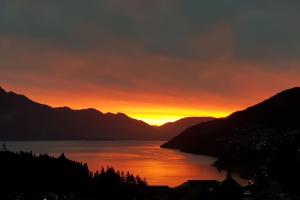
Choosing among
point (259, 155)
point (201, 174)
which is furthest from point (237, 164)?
point (201, 174)

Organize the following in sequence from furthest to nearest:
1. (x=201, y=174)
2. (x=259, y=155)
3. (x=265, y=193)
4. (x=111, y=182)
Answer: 1. (x=259, y=155)
2. (x=201, y=174)
3. (x=111, y=182)
4. (x=265, y=193)

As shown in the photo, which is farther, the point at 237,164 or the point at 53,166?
the point at 237,164

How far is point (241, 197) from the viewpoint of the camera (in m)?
65.6

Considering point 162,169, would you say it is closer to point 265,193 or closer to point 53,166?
point 53,166

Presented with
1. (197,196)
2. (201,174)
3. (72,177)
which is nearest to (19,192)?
(72,177)

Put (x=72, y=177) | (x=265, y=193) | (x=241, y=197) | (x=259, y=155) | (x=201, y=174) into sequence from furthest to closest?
(x=259, y=155) → (x=201, y=174) → (x=72, y=177) → (x=265, y=193) → (x=241, y=197)

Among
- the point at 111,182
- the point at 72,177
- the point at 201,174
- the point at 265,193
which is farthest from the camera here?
the point at 201,174

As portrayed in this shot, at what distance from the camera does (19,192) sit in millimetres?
75875

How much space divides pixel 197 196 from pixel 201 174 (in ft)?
289

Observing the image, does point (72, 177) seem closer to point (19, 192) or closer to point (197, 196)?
point (19, 192)

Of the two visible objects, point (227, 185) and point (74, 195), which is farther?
point (74, 195)

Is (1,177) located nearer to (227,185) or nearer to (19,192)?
(19,192)

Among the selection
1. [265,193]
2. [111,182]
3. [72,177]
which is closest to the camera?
[265,193]

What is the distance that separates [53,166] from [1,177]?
15.0 meters
